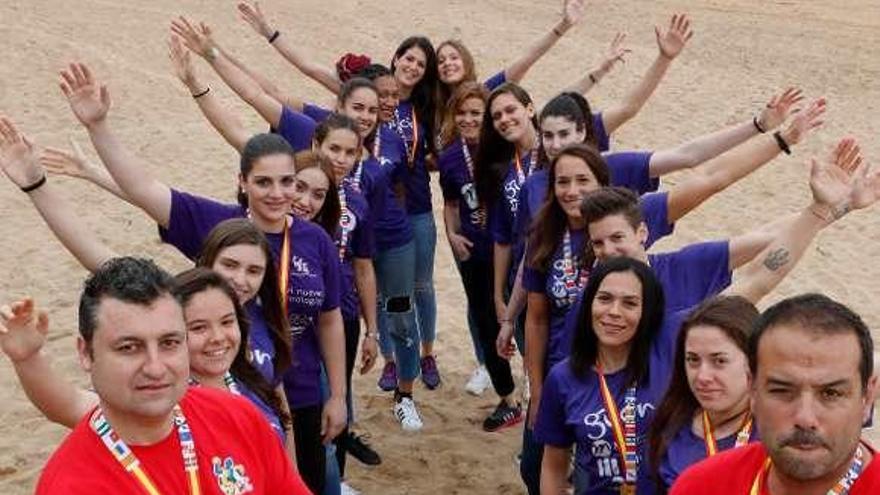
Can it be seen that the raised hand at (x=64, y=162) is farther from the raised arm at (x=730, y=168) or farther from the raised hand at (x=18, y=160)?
the raised arm at (x=730, y=168)

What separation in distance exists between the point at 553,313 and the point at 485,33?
1673 cm

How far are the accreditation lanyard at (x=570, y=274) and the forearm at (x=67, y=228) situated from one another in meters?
2.06

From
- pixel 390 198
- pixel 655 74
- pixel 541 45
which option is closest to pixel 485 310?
pixel 390 198

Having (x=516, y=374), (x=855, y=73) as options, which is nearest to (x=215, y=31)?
(x=855, y=73)

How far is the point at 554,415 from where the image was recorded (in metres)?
4.64

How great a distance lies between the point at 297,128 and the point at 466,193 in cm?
116

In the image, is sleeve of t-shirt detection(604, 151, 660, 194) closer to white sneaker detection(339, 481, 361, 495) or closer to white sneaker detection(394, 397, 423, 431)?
white sneaker detection(339, 481, 361, 495)

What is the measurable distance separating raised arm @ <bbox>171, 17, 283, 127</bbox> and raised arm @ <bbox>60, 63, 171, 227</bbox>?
1.63m

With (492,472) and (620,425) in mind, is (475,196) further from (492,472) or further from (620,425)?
(620,425)

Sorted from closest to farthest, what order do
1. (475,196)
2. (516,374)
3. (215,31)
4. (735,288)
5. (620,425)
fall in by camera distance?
(620,425) → (735,288) → (475,196) → (516,374) → (215,31)

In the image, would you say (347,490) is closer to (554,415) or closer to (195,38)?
(554,415)

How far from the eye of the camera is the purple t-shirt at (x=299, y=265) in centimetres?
534

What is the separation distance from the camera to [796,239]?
16.2 ft

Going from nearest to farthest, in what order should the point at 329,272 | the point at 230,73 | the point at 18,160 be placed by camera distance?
the point at 18,160 < the point at 329,272 < the point at 230,73
